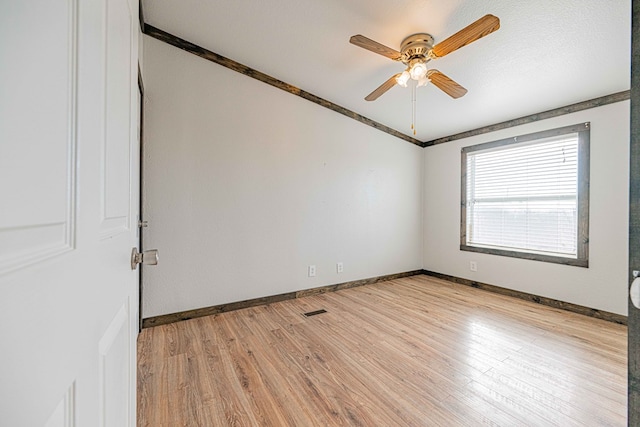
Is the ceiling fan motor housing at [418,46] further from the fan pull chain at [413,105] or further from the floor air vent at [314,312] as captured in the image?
the floor air vent at [314,312]

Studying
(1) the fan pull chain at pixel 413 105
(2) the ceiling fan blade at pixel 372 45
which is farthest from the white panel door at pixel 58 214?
(1) the fan pull chain at pixel 413 105

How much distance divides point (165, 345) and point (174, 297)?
50cm

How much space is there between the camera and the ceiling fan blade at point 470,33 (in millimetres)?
1481

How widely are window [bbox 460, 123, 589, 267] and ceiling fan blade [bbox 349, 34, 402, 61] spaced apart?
7.46 ft

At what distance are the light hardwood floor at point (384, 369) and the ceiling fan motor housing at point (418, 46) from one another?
2.29 meters

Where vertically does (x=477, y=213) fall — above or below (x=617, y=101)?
below

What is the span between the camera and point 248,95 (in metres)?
2.85

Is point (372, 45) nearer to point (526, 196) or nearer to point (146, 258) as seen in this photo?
point (146, 258)

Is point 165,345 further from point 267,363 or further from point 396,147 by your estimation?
point 396,147

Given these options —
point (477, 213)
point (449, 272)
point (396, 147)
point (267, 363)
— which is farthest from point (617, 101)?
point (267, 363)

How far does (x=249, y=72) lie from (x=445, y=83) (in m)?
1.98

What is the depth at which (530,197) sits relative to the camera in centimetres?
317

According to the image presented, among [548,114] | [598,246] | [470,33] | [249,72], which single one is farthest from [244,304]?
[548,114]

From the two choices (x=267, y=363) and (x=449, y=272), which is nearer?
(x=267, y=363)
